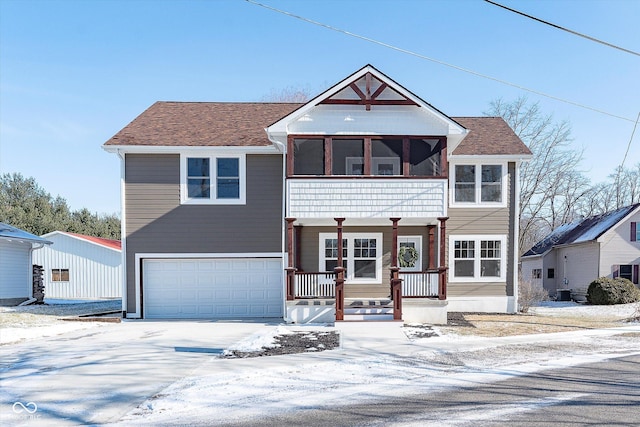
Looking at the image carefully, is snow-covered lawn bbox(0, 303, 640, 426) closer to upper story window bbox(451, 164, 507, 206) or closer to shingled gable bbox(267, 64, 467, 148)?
upper story window bbox(451, 164, 507, 206)

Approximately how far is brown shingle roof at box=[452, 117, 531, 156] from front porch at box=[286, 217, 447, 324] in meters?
3.13

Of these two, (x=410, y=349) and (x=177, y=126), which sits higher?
(x=177, y=126)

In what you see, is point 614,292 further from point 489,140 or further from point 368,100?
point 368,100

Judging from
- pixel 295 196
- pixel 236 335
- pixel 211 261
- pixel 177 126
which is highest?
Answer: pixel 177 126

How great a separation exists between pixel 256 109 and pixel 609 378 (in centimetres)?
1464

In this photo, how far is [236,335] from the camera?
11.7 metres

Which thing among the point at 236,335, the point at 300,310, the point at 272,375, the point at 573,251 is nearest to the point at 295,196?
the point at 300,310

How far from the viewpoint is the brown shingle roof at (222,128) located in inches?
607

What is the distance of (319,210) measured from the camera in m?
13.6

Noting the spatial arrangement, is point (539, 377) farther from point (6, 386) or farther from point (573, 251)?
point (573, 251)

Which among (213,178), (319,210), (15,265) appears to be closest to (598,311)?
(319,210)

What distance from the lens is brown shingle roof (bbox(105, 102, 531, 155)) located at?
50.5 feet

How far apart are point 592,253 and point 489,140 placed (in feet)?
41.4

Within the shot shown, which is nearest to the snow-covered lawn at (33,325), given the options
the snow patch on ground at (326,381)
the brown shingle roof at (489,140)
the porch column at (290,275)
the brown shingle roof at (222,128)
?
the brown shingle roof at (222,128)
